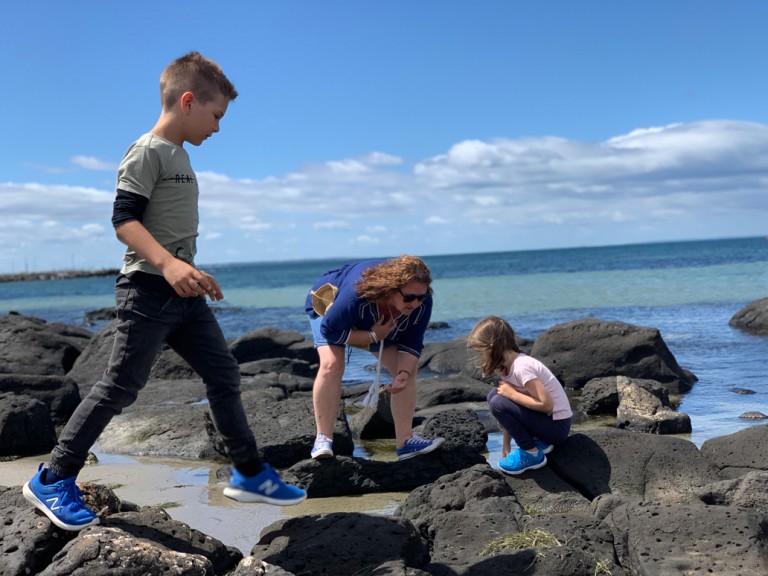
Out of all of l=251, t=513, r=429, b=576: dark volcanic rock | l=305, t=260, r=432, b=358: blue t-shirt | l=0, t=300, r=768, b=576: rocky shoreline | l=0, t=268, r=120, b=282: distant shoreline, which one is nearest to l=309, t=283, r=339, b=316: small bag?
l=305, t=260, r=432, b=358: blue t-shirt

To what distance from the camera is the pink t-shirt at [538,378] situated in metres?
5.31

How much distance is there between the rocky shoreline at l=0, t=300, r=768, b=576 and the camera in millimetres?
3654

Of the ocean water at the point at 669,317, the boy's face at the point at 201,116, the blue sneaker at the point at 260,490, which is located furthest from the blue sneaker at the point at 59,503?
the ocean water at the point at 669,317

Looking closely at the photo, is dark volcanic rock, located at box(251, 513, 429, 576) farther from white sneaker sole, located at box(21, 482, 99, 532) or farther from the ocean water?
the ocean water

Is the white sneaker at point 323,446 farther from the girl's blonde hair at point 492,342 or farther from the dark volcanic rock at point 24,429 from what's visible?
the dark volcanic rock at point 24,429

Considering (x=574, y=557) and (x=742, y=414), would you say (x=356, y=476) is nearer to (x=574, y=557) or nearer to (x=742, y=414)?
(x=574, y=557)

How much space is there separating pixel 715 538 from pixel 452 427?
2.42 metres

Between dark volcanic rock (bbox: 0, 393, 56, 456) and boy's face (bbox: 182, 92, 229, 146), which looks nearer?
boy's face (bbox: 182, 92, 229, 146)

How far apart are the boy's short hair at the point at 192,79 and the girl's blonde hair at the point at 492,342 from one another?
7.52ft

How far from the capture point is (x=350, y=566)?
376cm

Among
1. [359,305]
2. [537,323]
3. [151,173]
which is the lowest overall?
[537,323]

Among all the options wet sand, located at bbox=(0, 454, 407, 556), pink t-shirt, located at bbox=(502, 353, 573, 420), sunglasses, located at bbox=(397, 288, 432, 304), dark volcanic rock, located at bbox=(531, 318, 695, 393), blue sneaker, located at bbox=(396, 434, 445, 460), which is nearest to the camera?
wet sand, located at bbox=(0, 454, 407, 556)

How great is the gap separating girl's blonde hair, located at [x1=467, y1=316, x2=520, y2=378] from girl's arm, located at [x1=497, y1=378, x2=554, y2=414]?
192mm

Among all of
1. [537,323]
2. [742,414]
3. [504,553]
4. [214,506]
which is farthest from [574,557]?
[537,323]
